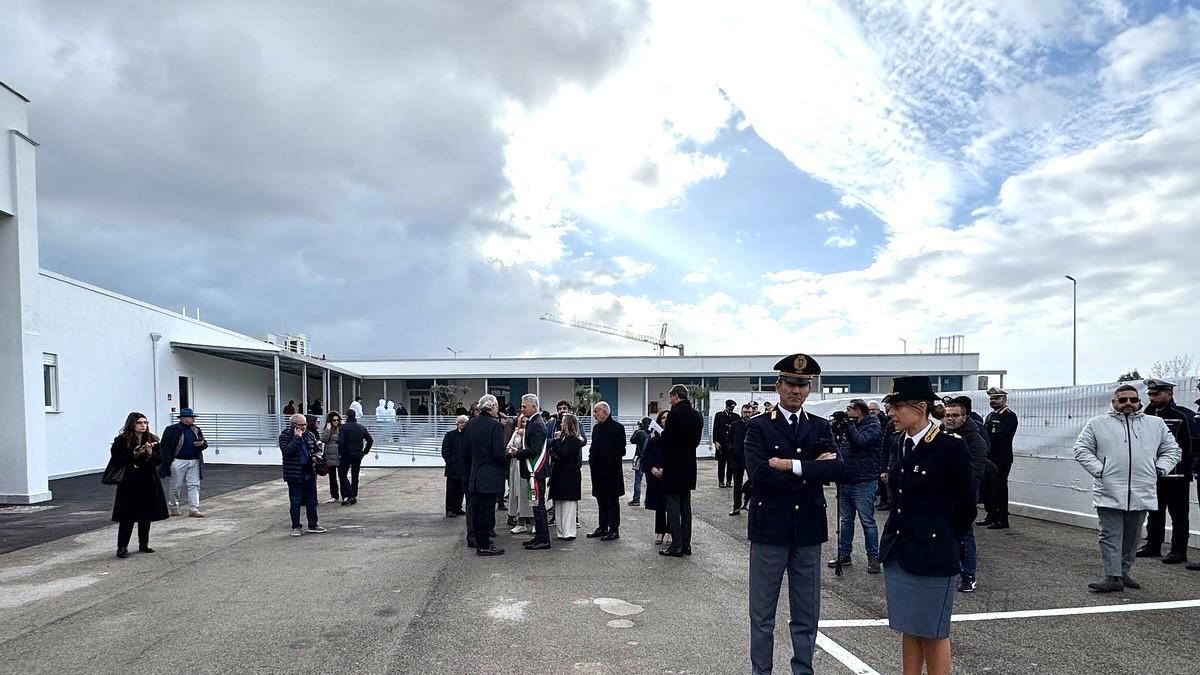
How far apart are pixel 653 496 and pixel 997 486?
185 inches

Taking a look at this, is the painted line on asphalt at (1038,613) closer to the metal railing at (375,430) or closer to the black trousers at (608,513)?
the black trousers at (608,513)

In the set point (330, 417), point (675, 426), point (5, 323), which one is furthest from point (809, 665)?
point (5, 323)

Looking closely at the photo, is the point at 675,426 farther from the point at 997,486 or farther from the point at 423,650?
the point at 997,486

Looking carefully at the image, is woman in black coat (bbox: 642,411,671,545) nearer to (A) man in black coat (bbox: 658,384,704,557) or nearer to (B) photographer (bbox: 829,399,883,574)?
(A) man in black coat (bbox: 658,384,704,557)

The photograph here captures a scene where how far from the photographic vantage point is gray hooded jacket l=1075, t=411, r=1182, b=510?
606 cm

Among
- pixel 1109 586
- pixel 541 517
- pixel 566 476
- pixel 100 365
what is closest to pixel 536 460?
pixel 566 476

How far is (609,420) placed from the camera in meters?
9.42

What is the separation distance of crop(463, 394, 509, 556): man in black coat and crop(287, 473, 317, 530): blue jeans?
10.1 ft

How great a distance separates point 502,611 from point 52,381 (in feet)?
56.5

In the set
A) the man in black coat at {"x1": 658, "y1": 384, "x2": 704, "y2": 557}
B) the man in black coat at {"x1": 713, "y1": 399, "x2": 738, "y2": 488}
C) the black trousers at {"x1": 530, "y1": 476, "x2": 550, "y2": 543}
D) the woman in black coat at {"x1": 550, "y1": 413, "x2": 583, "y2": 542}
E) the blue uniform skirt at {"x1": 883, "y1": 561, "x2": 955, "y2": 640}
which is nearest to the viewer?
the blue uniform skirt at {"x1": 883, "y1": 561, "x2": 955, "y2": 640}

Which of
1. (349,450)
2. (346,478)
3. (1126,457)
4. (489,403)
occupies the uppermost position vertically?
(489,403)

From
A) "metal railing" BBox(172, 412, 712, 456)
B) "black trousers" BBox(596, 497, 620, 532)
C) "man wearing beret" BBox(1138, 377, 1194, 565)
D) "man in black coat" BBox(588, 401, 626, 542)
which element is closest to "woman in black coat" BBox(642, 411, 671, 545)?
"man in black coat" BBox(588, 401, 626, 542)

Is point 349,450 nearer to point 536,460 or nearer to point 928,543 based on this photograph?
point 536,460

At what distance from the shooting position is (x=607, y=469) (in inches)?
356
